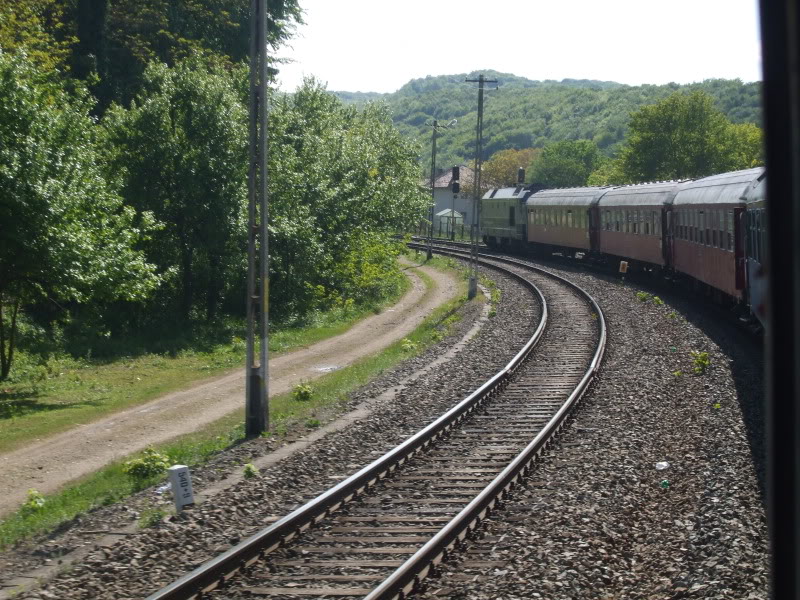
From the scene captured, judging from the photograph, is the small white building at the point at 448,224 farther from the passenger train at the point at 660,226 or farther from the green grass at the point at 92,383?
the green grass at the point at 92,383

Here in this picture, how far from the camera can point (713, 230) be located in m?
24.4

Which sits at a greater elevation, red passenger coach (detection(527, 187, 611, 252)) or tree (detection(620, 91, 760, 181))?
tree (detection(620, 91, 760, 181))

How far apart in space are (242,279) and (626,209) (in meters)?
16.0

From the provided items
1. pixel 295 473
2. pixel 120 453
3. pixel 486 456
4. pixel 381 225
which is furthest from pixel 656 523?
pixel 381 225

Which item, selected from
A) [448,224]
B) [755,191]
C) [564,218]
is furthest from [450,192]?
[755,191]

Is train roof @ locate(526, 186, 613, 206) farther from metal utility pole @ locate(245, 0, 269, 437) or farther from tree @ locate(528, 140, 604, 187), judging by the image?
tree @ locate(528, 140, 604, 187)

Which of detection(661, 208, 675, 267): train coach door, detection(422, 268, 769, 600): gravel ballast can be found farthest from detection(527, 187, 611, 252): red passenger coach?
detection(422, 268, 769, 600): gravel ballast

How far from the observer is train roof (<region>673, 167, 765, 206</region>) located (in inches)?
821

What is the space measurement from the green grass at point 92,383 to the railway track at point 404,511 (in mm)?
8056

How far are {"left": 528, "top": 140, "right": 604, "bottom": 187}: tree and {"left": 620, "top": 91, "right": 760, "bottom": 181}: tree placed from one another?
36957 mm

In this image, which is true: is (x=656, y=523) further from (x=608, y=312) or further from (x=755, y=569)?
(x=608, y=312)

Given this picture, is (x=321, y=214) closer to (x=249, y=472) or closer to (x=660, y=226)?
(x=660, y=226)

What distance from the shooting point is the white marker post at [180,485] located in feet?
35.4

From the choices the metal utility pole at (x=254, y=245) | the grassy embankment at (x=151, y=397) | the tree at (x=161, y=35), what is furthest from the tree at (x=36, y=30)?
the metal utility pole at (x=254, y=245)
